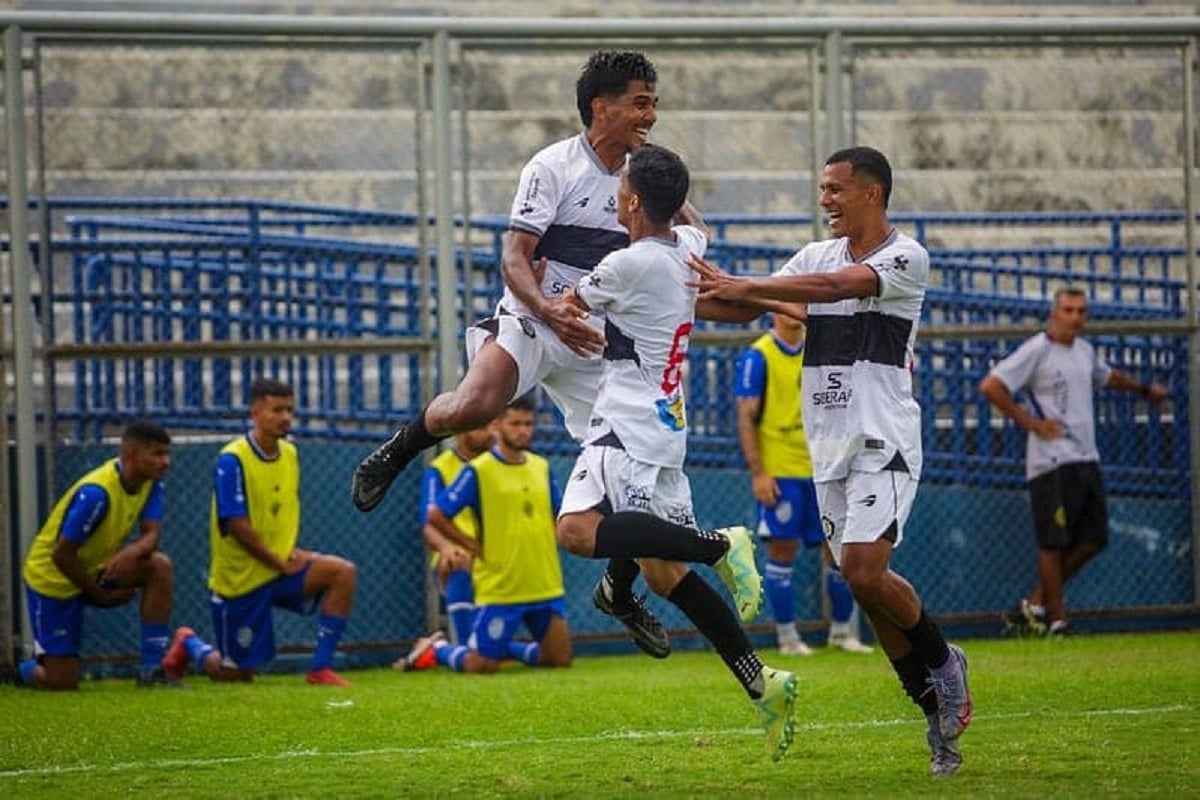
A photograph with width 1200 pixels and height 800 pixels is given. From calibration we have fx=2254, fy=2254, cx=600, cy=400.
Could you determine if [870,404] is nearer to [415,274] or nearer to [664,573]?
[664,573]

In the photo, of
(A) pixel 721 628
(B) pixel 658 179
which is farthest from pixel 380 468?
(B) pixel 658 179

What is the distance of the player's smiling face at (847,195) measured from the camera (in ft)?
26.0

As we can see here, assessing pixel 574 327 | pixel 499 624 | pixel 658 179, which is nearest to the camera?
pixel 658 179

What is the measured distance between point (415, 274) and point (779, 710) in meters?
7.38

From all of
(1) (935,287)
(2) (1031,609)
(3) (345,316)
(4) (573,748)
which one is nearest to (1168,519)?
(2) (1031,609)

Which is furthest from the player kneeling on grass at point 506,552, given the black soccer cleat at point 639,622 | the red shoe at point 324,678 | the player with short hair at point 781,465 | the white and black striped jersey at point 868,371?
the white and black striped jersey at point 868,371

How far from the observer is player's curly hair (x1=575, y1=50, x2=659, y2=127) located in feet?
27.5

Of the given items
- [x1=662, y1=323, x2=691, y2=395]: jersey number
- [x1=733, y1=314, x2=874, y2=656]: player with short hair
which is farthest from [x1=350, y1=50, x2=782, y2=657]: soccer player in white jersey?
[x1=733, y1=314, x2=874, y2=656]: player with short hair

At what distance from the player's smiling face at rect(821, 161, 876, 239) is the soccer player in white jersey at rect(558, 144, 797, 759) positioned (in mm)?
541

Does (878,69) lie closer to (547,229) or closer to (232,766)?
(547,229)

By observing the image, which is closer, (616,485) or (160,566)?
(616,485)

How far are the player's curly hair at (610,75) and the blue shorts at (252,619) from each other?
14.9 ft

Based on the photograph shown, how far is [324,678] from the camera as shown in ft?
38.9

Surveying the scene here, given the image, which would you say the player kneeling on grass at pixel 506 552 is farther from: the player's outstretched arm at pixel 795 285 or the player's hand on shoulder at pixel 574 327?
the player's outstretched arm at pixel 795 285
